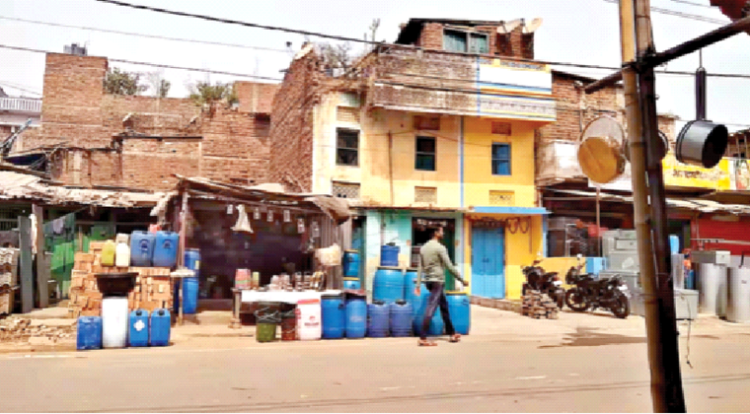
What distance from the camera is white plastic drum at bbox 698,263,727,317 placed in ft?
52.4

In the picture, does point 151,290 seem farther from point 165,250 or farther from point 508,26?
point 508,26

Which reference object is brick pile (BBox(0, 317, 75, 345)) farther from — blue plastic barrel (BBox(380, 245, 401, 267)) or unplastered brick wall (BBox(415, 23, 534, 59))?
unplastered brick wall (BBox(415, 23, 534, 59))

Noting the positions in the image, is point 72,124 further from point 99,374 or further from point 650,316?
point 650,316

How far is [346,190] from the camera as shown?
1988cm


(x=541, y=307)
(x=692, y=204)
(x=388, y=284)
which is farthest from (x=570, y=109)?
(x=388, y=284)

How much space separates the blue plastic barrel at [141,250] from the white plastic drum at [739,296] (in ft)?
45.5

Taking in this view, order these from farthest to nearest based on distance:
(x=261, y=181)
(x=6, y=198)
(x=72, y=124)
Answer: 1. (x=72, y=124)
2. (x=261, y=181)
3. (x=6, y=198)

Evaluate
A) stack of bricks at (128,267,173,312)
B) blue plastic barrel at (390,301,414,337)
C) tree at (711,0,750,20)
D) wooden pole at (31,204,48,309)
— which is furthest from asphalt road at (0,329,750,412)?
wooden pole at (31,204,48,309)

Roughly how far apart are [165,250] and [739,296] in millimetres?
13708

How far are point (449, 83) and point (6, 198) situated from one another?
43.7 feet

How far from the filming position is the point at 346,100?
20062mm

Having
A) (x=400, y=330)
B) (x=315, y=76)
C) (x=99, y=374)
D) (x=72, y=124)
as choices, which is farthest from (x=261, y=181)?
(x=99, y=374)

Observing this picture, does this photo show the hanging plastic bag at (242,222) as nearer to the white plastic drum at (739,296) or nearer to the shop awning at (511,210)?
the shop awning at (511,210)

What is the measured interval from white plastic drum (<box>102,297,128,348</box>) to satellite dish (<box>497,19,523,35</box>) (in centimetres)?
1749
